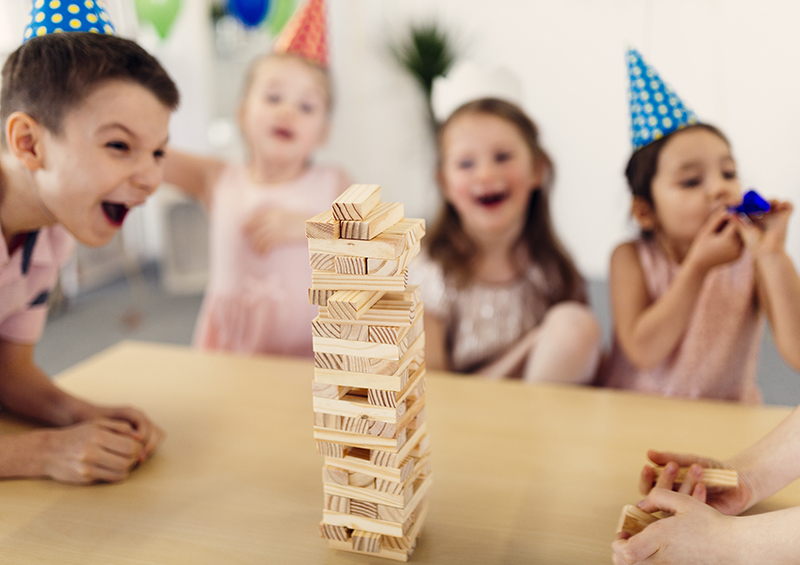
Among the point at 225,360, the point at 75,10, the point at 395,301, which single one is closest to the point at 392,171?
the point at 225,360

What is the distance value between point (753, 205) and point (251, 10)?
165 centimetres

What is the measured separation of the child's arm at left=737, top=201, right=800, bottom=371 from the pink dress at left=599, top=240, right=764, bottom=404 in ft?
0.18

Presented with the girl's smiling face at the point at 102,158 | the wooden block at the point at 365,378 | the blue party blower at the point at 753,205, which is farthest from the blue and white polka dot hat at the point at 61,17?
the blue party blower at the point at 753,205

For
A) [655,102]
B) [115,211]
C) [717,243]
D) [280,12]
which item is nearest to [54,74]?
[115,211]

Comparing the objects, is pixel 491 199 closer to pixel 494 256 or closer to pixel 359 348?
pixel 494 256

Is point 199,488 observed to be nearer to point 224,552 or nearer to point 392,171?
point 224,552

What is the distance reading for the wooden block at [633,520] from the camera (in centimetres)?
69

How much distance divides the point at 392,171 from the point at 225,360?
0.91 metres

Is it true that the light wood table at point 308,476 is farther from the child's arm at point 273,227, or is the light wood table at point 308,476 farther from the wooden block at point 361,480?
the child's arm at point 273,227

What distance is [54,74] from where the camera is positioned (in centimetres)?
80

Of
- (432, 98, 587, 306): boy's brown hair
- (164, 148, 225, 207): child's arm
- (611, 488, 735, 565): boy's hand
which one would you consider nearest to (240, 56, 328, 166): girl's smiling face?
(164, 148, 225, 207): child's arm

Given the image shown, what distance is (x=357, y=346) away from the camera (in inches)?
25.6

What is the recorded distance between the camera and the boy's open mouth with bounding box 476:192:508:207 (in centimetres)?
134

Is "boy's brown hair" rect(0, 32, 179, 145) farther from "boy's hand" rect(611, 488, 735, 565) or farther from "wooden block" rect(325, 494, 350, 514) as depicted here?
"boy's hand" rect(611, 488, 735, 565)
